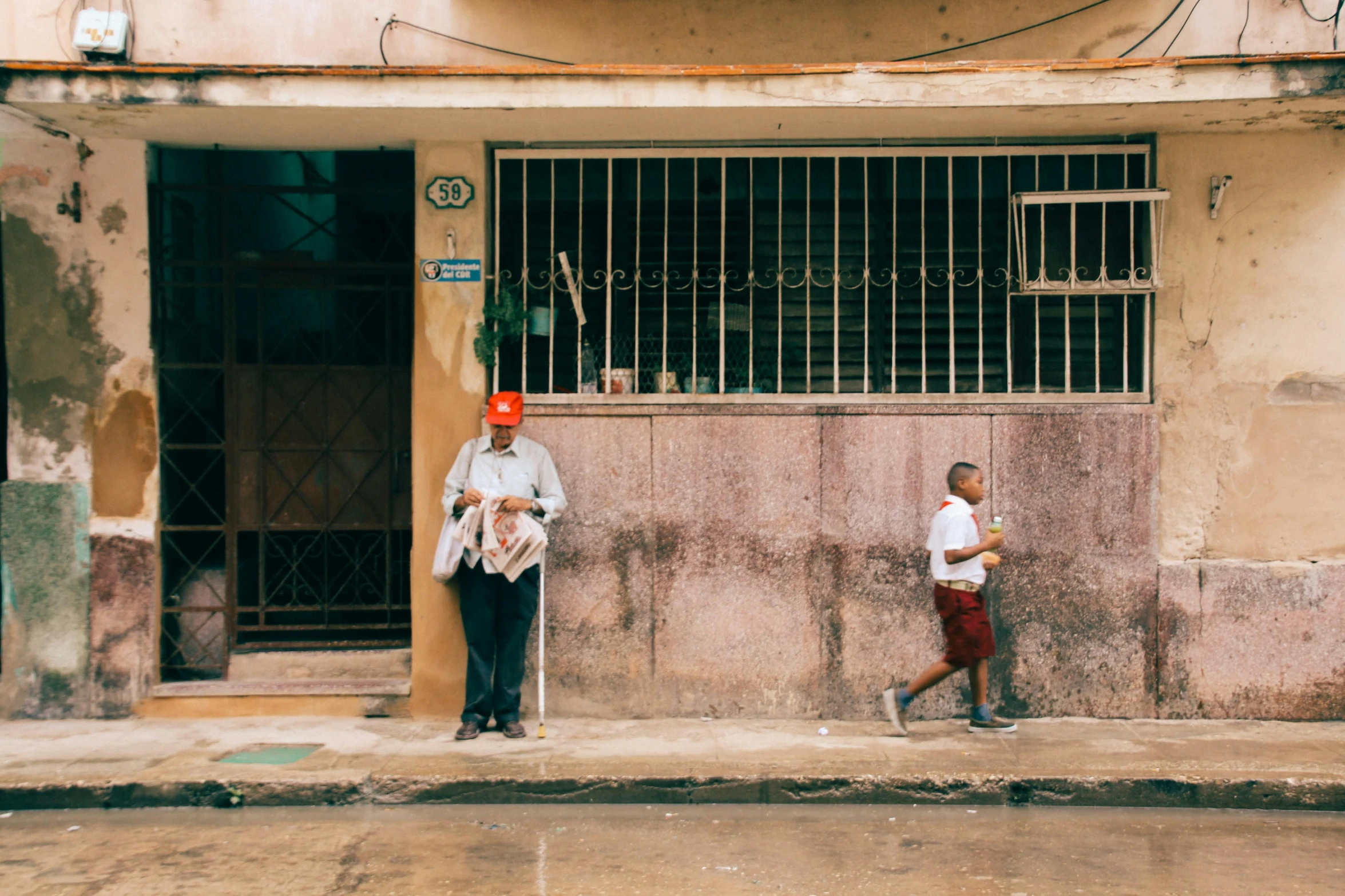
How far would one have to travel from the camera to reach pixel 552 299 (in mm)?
6840

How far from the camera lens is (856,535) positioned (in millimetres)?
6598

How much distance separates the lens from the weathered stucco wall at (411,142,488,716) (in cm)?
659

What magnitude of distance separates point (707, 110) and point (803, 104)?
54 centimetres

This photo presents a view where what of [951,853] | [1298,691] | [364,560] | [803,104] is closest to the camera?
[951,853]

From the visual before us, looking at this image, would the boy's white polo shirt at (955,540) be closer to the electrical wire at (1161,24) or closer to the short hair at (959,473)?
the short hair at (959,473)

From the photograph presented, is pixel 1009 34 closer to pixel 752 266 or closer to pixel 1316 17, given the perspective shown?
pixel 1316 17

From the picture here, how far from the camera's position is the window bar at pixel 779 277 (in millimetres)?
6730

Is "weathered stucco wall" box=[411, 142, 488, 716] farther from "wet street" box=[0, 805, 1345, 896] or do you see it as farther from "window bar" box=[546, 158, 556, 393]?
"wet street" box=[0, 805, 1345, 896]

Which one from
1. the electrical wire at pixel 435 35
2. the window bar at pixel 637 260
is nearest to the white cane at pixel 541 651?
the window bar at pixel 637 260

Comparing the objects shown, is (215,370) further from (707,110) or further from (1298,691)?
(1298,691)

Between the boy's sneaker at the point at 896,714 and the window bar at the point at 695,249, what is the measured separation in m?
2.18

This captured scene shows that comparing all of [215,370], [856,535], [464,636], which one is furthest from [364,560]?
[856,535]

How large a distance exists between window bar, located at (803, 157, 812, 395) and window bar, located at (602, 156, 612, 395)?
1.24 m

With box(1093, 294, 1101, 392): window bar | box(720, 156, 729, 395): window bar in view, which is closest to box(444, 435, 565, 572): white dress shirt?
box(720, 156, 729, 395): window bar
